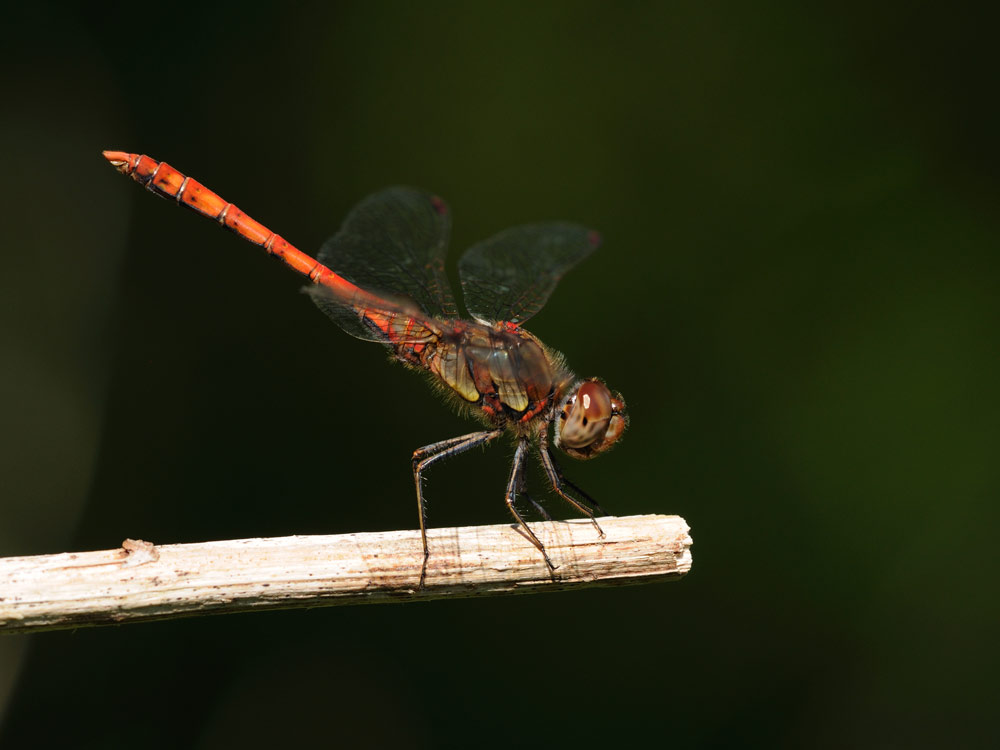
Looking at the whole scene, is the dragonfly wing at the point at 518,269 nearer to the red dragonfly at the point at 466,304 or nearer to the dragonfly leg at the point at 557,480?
the red dragonfly at the point at 466,304

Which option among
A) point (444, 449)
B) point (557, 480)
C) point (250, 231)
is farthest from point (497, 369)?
point (250, 231)

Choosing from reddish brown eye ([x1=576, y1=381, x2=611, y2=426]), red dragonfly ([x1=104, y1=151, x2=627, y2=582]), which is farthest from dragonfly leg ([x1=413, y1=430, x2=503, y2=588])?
reddish brown eye ([x1=576, y1=381, x2=611, y2=426])

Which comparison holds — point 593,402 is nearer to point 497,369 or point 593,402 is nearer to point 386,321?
point 497,369

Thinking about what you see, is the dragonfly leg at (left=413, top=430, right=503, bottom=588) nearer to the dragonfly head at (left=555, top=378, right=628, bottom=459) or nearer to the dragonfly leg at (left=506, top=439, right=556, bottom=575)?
the dragonfly leg at (left=506, top=439, right=556, bottom=575)

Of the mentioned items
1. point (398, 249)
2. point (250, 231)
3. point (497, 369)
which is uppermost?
point (250, 231)

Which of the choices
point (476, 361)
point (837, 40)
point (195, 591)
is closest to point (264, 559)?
point (195, 591)

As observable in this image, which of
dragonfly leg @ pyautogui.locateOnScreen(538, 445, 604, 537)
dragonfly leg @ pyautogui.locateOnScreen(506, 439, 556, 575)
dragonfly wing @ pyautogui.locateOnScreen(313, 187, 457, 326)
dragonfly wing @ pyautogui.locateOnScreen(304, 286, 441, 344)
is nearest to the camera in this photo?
dragonfly leg @ pyautogui.locateOnScreen(506, 439, 556, 575)

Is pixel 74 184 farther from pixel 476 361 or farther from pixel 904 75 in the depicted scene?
pixel 904 75
